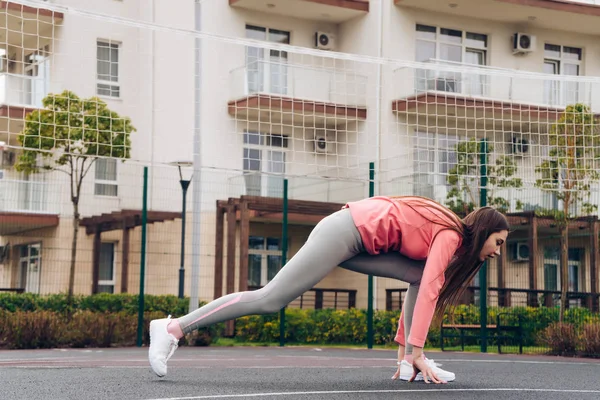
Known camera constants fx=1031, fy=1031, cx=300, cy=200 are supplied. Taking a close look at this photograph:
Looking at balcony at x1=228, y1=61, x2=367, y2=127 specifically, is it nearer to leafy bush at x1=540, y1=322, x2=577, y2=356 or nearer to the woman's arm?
leafy bush at x1=540, y1=322, x2=577, y2=356

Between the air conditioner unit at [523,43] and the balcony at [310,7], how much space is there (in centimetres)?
Result: 437

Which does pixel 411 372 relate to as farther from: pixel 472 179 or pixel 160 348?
pixel 472 179

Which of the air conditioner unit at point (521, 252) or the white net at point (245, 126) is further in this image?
the air conditioner unit at point (521, 252)

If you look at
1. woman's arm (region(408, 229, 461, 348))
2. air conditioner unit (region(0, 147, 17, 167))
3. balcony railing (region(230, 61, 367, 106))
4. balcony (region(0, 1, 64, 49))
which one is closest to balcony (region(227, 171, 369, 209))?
balcony railing (region(230, 61, 367, 106))

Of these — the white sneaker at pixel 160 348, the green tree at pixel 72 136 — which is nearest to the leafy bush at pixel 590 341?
the white sneaker at pixel 160 348

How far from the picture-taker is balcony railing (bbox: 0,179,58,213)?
16.3 metres

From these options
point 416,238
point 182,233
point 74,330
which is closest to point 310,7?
point 182,233

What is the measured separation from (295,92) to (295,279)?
15.6m

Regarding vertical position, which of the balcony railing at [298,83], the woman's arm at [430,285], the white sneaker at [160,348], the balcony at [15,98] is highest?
the balcony railing at [298,83]

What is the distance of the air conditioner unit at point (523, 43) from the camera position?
27609 mm

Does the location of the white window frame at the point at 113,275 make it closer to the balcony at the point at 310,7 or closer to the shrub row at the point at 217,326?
the shrub row at the point at 217,326

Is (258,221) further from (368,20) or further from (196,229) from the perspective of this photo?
→ (196,229)

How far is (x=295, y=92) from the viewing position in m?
21.3

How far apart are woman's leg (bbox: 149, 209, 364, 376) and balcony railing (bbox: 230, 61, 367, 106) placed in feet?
45.5
